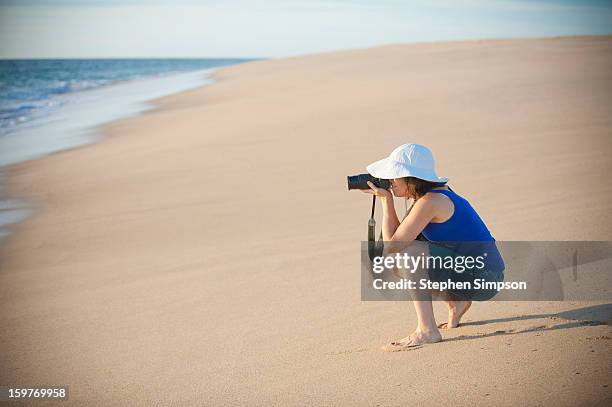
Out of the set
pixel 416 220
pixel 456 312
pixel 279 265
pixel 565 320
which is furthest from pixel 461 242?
pixel 279 265

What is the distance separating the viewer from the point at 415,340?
2850mm

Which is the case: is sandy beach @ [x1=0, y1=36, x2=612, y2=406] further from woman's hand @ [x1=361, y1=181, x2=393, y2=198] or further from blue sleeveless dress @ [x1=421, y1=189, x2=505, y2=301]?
woman's hand @ [x1=361, y1=181, x2=393, y2=198]

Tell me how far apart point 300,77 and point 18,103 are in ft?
31.5

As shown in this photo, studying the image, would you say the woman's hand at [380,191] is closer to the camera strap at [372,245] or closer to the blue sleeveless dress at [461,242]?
the camera strap at [372,245]

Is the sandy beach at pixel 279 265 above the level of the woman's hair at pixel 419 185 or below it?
below

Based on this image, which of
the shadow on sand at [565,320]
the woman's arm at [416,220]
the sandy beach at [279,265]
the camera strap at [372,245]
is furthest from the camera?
the camera strap at [372,245]

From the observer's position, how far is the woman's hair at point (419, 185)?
111 inches

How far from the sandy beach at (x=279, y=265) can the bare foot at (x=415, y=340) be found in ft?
0.15

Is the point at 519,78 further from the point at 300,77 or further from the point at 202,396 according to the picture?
the point at 202,396

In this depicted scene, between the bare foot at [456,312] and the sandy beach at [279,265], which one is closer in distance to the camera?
the sandy beach at [279,265]

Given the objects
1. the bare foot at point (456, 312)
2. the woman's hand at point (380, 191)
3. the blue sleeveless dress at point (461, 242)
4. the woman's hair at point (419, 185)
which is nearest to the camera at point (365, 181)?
the woman's hand at point (380, 191)

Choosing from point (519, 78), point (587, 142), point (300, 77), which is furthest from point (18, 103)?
point (587, 142)

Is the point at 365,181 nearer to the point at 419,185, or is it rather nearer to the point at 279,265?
the point at 419,185

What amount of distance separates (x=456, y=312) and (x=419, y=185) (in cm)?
76
